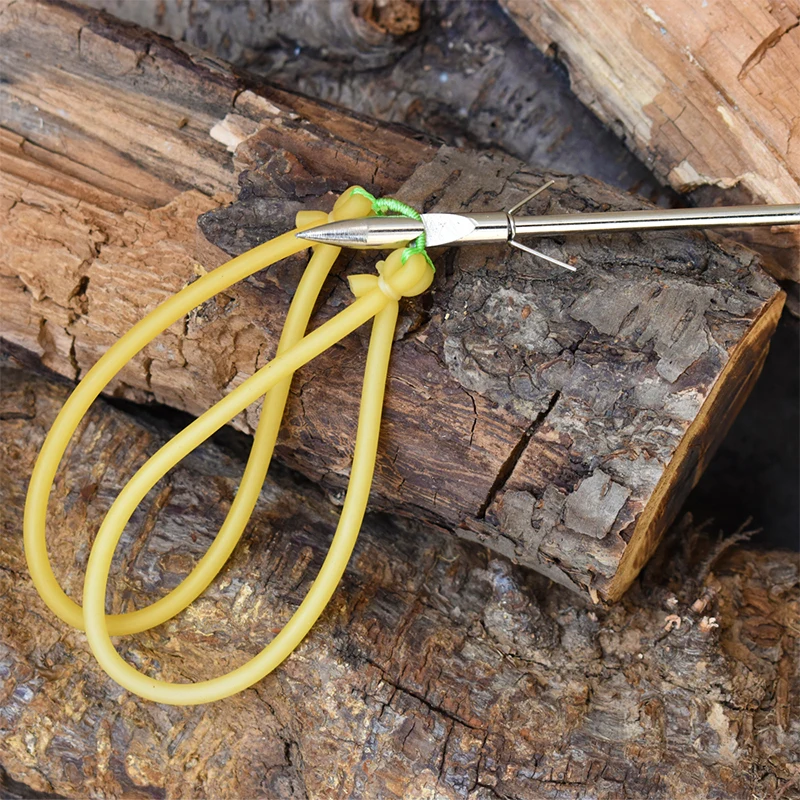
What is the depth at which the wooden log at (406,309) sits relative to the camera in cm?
128

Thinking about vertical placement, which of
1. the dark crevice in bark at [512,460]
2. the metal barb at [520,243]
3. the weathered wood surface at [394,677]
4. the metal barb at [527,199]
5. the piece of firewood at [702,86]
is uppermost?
the piece of firewood at [702,86]

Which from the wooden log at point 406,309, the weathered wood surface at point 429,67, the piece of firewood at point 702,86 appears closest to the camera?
the wooden log at point 406,309

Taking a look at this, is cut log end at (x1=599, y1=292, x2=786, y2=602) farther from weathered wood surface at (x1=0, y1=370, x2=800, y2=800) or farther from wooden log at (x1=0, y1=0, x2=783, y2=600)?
weathered wood surface at (x1=0, y1=370, x2=800, y2=800)

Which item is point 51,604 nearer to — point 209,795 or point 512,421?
point 209,795

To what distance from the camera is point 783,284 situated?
5.15 feet

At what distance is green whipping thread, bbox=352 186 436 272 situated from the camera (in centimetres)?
132

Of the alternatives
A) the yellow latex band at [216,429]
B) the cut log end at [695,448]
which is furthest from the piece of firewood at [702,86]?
the yellow latex band at [216,429]

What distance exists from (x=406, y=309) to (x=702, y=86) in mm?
805

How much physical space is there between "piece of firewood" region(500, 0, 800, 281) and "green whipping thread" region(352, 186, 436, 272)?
2.18 ft

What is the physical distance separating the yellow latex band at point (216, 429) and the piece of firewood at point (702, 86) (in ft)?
2.39

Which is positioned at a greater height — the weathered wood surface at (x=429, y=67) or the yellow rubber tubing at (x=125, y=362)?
the weathered wood surface at (x=429, y=67)

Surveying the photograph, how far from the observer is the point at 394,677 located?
4.52 ft

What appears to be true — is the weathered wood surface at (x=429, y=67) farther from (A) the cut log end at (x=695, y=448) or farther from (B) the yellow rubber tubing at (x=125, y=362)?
(B) the yellow rubber tubing at (x=125, y=362)

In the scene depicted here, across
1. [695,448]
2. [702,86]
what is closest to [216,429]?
[695,448]
